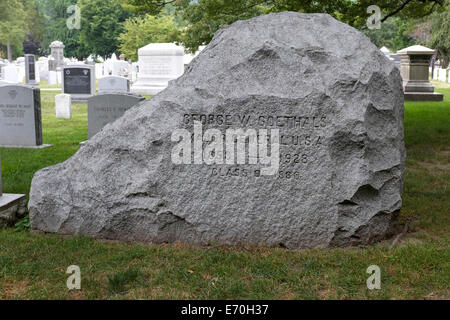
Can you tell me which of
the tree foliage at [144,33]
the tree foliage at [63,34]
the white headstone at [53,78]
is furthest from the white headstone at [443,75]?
the tree foliage at [63,34]

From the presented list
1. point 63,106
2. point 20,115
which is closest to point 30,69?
point 63,106

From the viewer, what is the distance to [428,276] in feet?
12.3

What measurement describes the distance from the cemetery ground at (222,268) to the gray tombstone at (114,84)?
1368 centimetres

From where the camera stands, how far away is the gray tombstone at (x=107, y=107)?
9492mm

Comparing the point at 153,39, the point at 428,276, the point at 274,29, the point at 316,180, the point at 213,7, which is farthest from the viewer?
the point at 153,39

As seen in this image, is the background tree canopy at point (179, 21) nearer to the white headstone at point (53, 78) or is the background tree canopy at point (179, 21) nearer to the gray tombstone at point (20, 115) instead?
the gray tombstone at point (20, 115)

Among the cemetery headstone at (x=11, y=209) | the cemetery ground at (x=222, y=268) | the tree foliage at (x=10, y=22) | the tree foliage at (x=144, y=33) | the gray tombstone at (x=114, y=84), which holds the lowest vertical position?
the cemetery ground at (x=222, y=268)

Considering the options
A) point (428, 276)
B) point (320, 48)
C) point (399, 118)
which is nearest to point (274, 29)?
point (320, 48)

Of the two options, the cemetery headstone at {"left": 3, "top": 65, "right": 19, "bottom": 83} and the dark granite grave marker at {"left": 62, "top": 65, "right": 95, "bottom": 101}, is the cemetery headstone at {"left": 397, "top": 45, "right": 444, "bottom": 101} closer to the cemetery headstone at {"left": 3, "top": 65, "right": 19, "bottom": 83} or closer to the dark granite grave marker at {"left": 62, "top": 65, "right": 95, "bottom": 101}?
the dark granite grave marker at {"left": 62, "top": 65, "right": 95, "bottom": 101}

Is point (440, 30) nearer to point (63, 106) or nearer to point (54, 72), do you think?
point (54, 72)

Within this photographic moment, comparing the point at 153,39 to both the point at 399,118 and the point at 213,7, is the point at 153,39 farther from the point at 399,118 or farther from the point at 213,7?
the point at 399,118

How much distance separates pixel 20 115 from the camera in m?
9.93

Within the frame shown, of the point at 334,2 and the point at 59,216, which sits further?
the point at 334,2

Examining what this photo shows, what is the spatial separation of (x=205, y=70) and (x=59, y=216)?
80.2 inches
